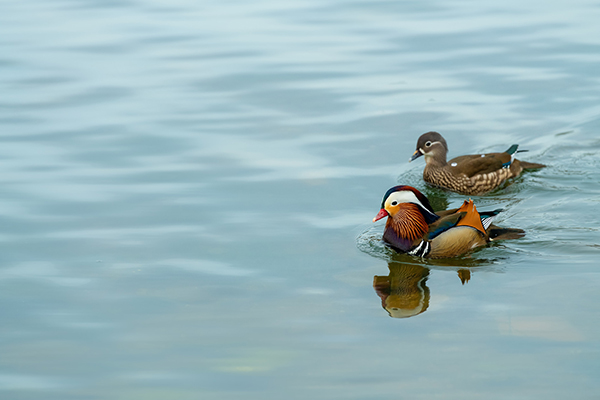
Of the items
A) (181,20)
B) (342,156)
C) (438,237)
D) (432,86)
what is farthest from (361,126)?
(181,20)

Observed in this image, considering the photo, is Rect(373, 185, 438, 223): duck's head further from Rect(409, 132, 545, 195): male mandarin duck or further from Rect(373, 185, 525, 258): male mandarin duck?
Rect(409, 132, 545, 195): male mandarin duck

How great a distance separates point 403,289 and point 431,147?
140 inches

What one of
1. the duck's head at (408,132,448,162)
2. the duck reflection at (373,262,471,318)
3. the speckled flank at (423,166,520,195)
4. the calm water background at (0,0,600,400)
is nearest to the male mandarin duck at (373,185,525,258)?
the calm water background at (0,0,600,400)

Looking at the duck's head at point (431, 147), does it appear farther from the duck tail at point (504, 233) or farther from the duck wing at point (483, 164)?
the duck tail at point (504, 233)

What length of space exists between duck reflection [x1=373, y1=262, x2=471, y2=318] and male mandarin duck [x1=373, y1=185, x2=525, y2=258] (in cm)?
30

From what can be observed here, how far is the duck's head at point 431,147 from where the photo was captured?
35.5 ft

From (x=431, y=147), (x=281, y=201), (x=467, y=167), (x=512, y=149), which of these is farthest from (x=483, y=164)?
(x=281, y=201)

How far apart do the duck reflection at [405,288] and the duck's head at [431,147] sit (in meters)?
2.83

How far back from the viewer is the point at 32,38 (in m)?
16.8

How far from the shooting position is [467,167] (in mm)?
10625

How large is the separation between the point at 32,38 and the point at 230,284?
11008 mm

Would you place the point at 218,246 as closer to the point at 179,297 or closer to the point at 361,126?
the point at 179,297

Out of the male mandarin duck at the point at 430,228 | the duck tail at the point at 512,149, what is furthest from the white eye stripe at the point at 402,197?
the duck tail at the point at 512,149

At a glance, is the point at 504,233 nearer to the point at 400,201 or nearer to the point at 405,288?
the point at 400,201
